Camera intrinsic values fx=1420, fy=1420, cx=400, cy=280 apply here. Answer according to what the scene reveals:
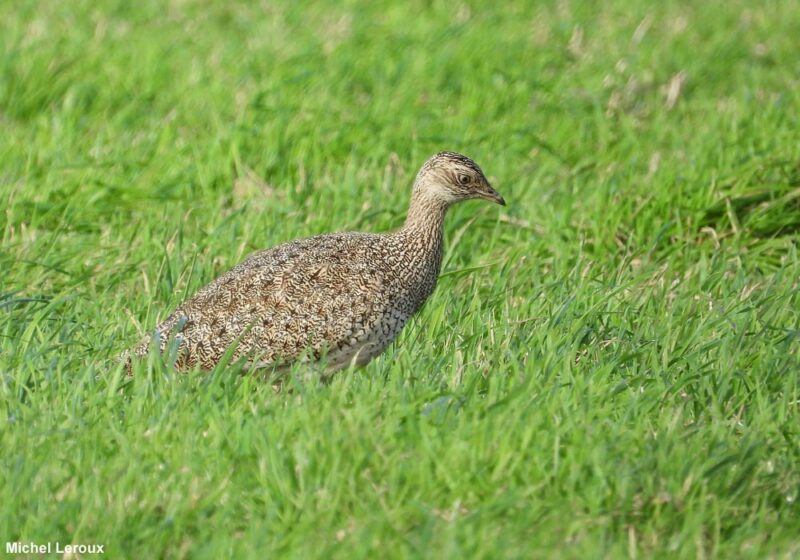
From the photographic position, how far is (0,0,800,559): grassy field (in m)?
4.77

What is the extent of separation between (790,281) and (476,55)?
4199 millimetres

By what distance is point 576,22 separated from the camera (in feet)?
38.6

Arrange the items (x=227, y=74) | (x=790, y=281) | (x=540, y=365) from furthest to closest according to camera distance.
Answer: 1. (x=227, y=74)
2. (x=790, y=281)
3. (x=540, y=365)

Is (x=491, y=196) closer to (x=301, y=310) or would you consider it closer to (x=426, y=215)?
(x=426, y=215)

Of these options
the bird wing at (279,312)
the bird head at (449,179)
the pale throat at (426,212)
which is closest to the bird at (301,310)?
the bird wing at (279,312)

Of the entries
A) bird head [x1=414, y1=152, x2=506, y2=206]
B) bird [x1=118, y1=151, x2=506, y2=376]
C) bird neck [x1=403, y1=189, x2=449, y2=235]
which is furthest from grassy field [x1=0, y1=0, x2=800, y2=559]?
bird head [x1=414, y1=152, x2=506, y2=206]

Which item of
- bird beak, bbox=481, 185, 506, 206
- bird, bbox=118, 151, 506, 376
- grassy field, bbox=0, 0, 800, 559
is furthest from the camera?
bird beak, bbox=481, 185, 506, 206

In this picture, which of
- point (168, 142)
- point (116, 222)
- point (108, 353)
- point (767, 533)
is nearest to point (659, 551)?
point (767, 533)

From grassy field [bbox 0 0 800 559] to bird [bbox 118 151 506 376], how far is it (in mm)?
162

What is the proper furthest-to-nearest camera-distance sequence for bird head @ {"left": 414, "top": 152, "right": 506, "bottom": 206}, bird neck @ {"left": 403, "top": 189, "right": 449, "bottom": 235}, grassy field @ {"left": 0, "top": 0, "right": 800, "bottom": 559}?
bird head @ {"left": 414, "top": 152, "right": 506, "bottom": 206} < bird neck @ {"left": 403, "top": 189, "right": 449, "bottom": 235} < grassy field @ {"left": 0, "top": 0, "right": 800, "bottom": 559}

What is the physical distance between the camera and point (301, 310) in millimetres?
5934

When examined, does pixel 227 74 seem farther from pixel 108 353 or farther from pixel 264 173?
pixel 108 353

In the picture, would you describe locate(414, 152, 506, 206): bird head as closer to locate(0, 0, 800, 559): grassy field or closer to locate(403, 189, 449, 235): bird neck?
locate(403, 189, 449, 235): bird neck

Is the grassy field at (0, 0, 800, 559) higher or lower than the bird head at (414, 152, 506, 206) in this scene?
lower
